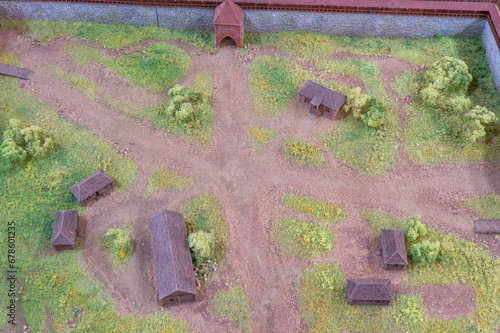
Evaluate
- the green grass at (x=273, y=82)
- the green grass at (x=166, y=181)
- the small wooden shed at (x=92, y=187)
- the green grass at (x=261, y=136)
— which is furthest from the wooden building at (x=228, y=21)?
the small wooden shed at (x=92, y=187)

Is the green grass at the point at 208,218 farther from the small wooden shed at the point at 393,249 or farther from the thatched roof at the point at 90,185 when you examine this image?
the small wooden shed at the point at 393,249

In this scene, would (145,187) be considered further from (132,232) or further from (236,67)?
(236,67)

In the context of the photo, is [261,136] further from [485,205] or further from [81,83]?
[485,205]

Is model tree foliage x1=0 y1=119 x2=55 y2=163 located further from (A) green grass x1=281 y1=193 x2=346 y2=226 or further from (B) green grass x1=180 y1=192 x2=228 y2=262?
(A) green grass x1=281 y1=193 x2=346 y2=226

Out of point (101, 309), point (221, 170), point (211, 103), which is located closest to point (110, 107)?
point (211, 103)

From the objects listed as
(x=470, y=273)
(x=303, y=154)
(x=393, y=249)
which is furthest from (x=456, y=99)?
(x=393, y=249)
